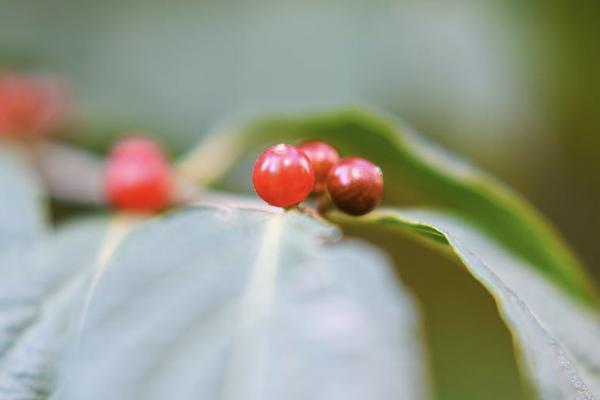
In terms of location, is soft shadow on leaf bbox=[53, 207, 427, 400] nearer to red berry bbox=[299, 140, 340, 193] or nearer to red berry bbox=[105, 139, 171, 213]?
red berry bbox=[299, 140, 340, 193]

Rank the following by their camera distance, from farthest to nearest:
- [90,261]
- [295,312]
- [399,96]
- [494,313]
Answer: [399,96], [494,313], [90,261], [295,312]

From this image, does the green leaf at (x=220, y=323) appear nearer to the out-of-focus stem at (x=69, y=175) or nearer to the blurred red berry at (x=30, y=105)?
the out-of-focus stem at (x=69, y=175)

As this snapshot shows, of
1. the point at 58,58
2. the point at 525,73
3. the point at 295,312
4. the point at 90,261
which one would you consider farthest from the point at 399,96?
the point at 295,312

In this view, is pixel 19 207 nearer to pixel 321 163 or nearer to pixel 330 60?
pixel 321 163

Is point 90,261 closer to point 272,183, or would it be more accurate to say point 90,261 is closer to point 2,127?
point 272,183

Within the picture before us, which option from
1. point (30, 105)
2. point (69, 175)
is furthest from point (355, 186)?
point (30, 105)

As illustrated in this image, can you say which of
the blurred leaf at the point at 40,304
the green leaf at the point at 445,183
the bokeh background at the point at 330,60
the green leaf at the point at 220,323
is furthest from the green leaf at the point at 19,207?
the bokeh background at the point at 330,60
